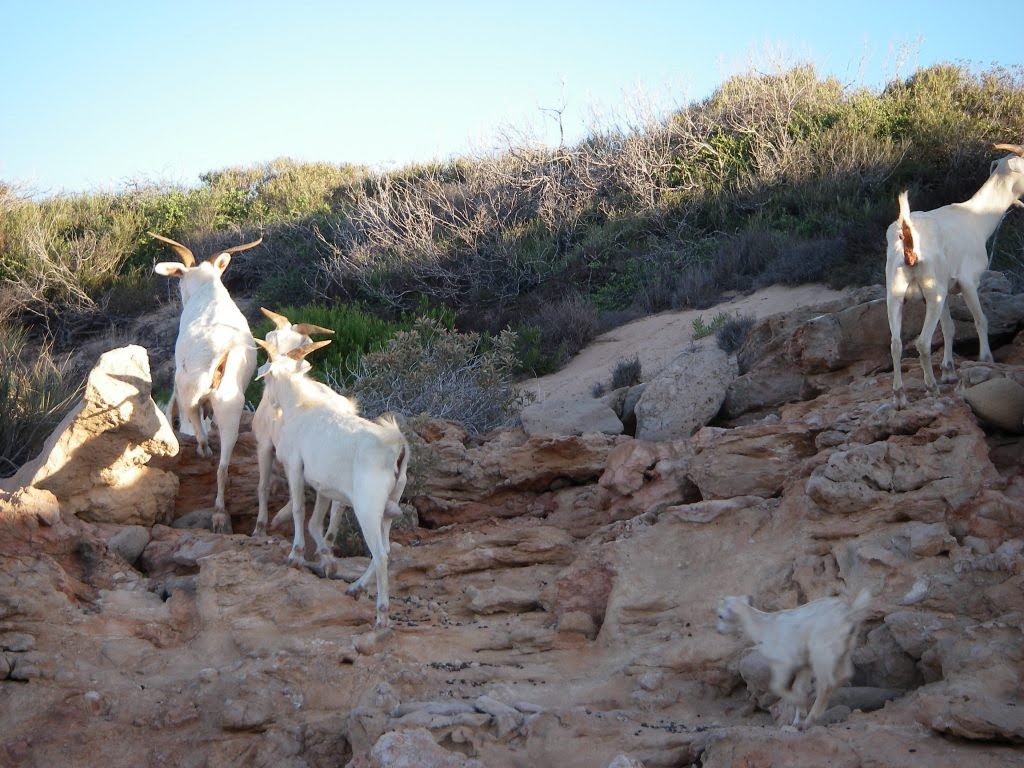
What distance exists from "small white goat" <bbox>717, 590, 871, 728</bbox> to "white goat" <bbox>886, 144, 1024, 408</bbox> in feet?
10.5

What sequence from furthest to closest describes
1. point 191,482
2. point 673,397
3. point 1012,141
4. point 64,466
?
point 1012,141
point 673,397
point 191,482
point 64,466

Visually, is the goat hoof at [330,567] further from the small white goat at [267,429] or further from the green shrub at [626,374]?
the green shrub at [626,374]

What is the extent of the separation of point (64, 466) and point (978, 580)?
6404mm

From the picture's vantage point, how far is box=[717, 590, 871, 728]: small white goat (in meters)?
5.28

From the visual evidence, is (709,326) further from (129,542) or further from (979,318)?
(129,542)

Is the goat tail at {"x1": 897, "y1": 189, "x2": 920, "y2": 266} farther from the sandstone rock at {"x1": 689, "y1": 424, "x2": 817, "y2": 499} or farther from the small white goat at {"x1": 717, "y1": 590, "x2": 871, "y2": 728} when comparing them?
the small white goat at {"x1": 717, "y1": 590, "x2": 871, "y2": 728}

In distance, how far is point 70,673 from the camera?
19.8 ft

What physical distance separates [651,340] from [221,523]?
9.30m

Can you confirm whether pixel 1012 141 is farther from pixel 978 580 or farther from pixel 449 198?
pixel 978 580

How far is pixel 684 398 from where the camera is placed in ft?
36.3

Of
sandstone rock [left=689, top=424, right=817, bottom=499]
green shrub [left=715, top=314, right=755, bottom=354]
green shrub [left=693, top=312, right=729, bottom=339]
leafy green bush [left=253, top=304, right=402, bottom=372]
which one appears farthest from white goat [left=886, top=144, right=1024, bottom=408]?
leafy green bush [left=253, top=304, right=402, bottom=372]

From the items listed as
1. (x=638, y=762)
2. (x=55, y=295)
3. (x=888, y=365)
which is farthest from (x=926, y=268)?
(x=55, y=295)

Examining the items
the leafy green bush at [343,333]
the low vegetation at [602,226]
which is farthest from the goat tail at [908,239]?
the leafy green bush at [343,333]

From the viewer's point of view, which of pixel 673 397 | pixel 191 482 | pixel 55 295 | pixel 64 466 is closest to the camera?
pixel 64 466
